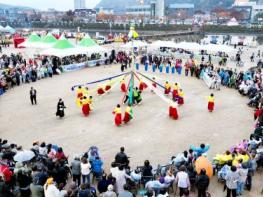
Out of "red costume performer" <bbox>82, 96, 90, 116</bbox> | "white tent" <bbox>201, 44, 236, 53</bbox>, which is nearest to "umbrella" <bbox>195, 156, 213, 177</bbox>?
"red costume performer" <bbox>82, 96, 90, 116</bbox>

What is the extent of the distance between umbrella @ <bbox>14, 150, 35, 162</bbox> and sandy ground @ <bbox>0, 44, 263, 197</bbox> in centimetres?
202

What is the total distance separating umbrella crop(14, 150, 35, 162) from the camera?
372 inches

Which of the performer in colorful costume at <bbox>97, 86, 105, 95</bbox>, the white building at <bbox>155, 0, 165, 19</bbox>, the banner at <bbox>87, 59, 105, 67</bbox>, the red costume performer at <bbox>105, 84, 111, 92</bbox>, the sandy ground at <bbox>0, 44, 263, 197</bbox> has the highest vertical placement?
the white building at <bbox>155, 0, 165, 19</bbox>

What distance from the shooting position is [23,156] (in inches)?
375

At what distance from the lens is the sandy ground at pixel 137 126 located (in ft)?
39.3

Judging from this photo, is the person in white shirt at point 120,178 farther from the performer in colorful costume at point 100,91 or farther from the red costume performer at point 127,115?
the performer in colorful costume at point 100,91

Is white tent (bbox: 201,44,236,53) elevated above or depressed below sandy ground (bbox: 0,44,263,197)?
above

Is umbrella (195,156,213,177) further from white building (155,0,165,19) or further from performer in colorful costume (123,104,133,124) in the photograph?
white building (155,0,165,19)

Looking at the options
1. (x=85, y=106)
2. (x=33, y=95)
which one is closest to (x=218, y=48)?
(x=85, y=106)

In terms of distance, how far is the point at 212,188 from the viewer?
9430 mm

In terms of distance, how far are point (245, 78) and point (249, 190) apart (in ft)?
41.1

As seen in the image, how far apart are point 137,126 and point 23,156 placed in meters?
5.82

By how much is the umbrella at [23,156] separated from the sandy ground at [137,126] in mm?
2022

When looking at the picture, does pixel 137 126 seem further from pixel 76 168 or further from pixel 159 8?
pixel 159 8
